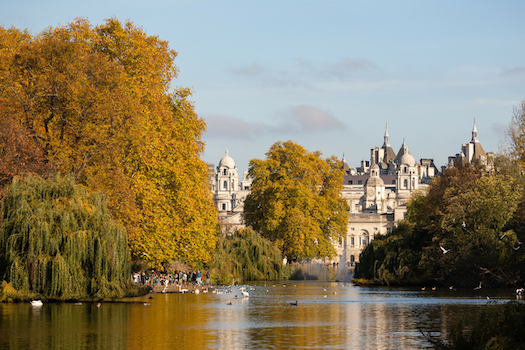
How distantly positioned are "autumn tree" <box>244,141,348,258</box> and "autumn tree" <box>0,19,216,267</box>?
949 inches

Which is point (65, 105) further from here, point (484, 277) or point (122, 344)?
point (484, 277)

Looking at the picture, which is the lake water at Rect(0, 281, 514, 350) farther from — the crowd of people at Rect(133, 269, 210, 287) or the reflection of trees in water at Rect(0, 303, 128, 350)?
the crowd of people at Rect(133, 269, 210, 287)

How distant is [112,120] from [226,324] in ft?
42.1

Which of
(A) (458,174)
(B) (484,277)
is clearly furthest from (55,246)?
(A) (458,174)

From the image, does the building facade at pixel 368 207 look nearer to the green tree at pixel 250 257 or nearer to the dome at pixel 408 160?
the dome at pixel 408 160

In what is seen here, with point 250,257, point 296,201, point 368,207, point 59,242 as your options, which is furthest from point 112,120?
point 368,207

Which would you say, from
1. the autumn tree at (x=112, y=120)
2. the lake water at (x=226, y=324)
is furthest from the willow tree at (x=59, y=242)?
the autumn tree at (x=112, y=120)

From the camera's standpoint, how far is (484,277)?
38125 millimetres

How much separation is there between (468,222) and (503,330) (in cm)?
2909

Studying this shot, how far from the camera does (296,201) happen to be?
57.3 metres

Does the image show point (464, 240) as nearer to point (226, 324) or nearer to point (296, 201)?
point (296, 201)

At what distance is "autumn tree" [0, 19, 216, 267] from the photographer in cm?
2802

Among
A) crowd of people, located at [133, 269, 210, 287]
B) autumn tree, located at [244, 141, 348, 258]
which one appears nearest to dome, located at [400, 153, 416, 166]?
autumn tree, located at [244, 141, 348, 258]

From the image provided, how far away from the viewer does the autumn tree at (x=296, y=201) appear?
57.1 meters
